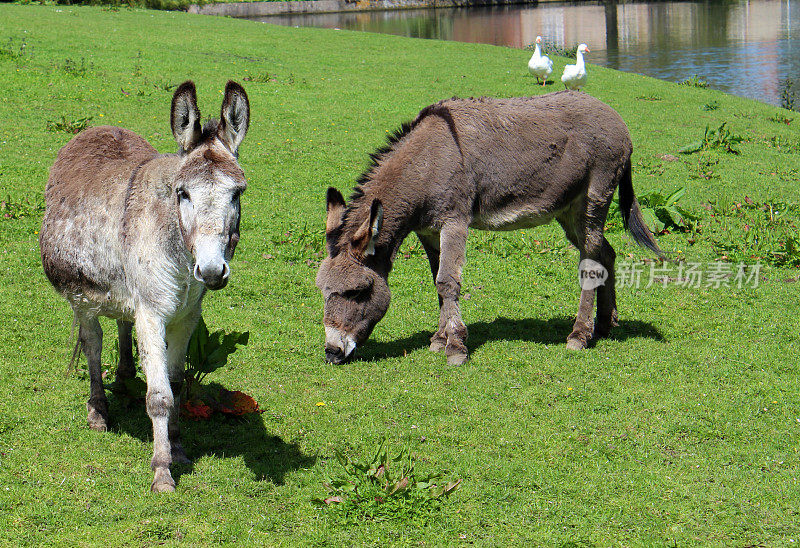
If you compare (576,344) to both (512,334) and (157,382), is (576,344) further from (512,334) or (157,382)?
(157,382)

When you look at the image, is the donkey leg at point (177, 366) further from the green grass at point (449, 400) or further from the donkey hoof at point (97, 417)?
the donkey hoof at point (97, 417)

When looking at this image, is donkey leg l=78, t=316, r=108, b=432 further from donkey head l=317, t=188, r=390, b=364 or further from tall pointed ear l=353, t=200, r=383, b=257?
tall pointed ear l=353, t=200, r=383, b=257

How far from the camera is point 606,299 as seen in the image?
336 inches

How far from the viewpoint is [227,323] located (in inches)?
330

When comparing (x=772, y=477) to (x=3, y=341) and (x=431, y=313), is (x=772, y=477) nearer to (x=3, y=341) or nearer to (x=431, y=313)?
(x=431, y=313)

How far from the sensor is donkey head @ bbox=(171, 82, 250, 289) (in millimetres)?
4340

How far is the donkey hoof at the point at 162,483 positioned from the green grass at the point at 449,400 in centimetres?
7

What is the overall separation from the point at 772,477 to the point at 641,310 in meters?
3.94

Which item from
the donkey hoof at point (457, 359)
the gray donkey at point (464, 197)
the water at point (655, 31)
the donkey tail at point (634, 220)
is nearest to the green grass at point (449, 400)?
the donkey hoof at point (457, 359)

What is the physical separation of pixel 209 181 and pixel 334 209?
3.28 meters

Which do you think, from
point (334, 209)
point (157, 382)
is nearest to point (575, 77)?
point (334, 209)

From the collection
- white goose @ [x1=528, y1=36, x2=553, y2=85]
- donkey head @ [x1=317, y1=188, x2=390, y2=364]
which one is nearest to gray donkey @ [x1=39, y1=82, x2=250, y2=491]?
donkey head @ [x1=317, y1=188, x2=390, y2=364]

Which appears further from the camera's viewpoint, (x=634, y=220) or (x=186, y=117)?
(x=634, y=220)

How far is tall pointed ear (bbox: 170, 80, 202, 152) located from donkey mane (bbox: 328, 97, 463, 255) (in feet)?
9.72
